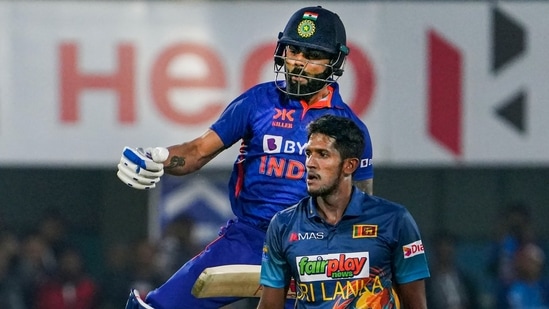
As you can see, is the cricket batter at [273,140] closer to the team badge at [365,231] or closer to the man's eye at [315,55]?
the man's eye at [315,55]

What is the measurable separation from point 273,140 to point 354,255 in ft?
3.04

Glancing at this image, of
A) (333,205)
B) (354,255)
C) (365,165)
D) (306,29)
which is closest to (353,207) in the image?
(333,205)

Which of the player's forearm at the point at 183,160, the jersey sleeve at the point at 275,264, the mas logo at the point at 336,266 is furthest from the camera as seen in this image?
the player's forearm at the point at 183,160

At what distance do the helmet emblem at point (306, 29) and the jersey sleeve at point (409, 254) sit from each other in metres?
A: 1.08

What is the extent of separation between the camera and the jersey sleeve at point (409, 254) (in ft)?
18.2

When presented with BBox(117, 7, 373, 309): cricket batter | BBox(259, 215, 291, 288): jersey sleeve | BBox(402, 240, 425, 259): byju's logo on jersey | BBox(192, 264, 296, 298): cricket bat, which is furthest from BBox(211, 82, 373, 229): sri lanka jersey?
BBox(402, 240, 425, 259): byju's logo on jersey

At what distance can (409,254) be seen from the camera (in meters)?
5.54

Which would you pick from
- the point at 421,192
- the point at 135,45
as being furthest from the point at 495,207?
the point at 135,45

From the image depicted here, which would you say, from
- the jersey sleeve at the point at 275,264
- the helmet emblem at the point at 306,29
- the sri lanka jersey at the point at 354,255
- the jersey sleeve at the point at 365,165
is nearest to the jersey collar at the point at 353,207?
the sri lanka jersey at the point at 354,255

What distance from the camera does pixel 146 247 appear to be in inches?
477

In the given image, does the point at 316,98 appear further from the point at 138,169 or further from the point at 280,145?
the point at 138,169

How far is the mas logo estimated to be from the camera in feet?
18.1

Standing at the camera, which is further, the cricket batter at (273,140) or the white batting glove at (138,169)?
the cricket batter at (273,140)

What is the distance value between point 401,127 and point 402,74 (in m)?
0.46
